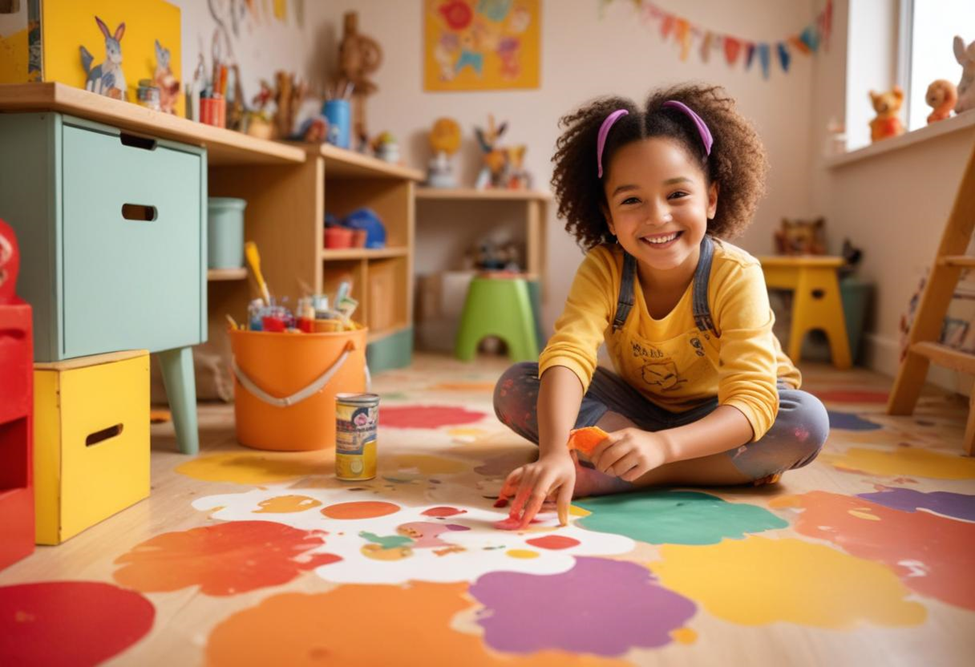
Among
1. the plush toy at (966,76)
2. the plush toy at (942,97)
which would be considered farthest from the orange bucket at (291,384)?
the plush toy at (942,97)

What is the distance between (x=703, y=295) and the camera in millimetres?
1479

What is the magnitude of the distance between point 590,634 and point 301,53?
3.05m

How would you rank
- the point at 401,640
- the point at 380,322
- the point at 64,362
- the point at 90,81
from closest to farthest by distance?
1. the point at 401,640
2. the point at 64,362
3. the point at 90,81
4. the point at 380,322

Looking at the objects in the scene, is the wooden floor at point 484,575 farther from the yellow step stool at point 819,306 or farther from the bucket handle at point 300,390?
the yellow step stool at point 819,306

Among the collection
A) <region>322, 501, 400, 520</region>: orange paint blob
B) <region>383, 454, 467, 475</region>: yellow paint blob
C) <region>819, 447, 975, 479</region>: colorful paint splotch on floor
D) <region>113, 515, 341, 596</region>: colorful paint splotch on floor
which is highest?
<region>819, 447, 975, 479</region>: colorful paint splotch on floor

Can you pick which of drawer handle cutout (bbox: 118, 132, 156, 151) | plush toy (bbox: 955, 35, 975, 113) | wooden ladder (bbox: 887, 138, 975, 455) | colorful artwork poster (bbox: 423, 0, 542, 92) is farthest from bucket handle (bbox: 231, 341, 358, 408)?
colorful artwork poster (bbox: 423, 0, 542, 92)

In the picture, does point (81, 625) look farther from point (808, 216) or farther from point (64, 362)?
point (808, 216)

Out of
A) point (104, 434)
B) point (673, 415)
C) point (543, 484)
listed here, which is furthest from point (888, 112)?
point (104, 434)

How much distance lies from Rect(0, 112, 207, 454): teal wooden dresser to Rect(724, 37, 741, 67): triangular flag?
267cm

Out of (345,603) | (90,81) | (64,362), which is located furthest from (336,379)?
(345,603)

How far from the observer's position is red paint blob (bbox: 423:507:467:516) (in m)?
1.35

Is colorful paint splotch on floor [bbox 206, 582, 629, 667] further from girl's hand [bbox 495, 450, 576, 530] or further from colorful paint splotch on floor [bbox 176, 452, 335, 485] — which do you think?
colorful paint splotch on floor [bbox 176, 452, 335, 485]

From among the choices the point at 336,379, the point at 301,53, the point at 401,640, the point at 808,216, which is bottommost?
the point at 401,640

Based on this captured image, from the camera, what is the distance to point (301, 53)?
3514 millimetres
